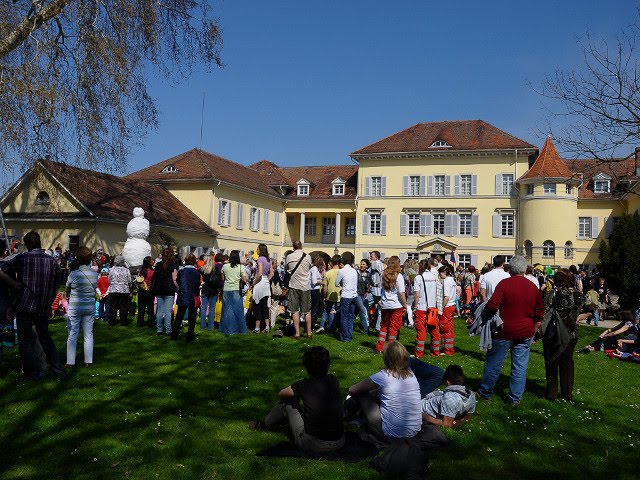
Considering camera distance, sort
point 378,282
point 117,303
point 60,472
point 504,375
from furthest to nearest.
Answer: point 378,282 → point 117,303 → point 504,375 → point 60,472

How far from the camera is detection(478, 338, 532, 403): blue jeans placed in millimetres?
8000

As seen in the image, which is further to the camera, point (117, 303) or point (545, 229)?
point (545, 229)

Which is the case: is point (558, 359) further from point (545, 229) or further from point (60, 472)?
point (545, 229)

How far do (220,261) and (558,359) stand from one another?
813 cm

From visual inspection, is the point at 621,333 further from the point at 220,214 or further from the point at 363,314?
the point at 220,214

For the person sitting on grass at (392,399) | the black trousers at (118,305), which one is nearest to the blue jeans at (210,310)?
the black trousers at (118,305)

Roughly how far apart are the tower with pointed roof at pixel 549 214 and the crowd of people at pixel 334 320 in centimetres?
3082

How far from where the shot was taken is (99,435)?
6.11m

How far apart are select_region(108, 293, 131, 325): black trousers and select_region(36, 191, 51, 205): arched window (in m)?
22.4

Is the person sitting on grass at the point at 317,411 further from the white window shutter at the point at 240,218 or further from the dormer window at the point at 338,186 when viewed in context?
the dormer window at the point at 338,186

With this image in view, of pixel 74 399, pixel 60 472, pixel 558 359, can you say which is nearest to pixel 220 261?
pixel 74 399

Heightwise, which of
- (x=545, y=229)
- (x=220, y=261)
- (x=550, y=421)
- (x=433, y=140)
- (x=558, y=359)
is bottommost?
(x=550, y=421)

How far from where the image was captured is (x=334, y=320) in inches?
560

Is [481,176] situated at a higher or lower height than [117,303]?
higher
